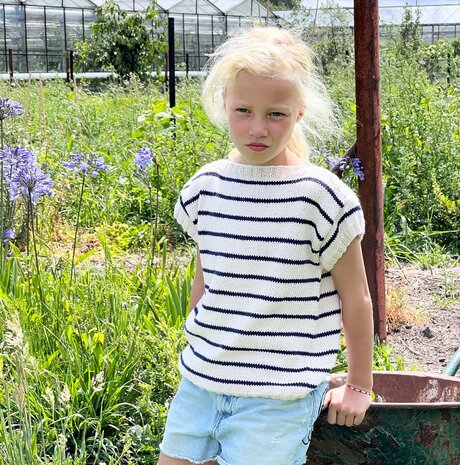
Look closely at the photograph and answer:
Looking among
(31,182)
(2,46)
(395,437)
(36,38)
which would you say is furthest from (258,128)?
(36,38)

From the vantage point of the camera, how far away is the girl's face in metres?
1.86

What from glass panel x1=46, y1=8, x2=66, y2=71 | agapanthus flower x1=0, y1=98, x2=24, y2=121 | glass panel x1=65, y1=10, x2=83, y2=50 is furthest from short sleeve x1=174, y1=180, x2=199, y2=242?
glass panel x1=65, y1=10, x2=83, y2=50

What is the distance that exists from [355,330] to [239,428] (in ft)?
1.01

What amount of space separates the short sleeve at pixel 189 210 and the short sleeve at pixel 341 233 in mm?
339

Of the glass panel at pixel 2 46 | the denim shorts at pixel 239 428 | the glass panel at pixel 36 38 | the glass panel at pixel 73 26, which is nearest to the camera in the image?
the denim shorts at pixel 239 428

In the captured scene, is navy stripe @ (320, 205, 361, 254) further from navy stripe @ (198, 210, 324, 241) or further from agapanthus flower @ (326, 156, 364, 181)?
agapanthus flower @ (326, 156, 364, 181)

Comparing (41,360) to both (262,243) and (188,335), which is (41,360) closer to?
(188,335)

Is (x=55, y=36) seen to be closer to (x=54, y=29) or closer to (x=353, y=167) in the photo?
(x=54, y=29)

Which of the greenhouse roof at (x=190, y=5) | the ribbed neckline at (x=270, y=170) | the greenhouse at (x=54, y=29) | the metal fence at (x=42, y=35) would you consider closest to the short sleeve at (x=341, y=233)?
the ribbed neckline at (x=270, y=170)

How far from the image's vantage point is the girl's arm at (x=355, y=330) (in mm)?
1863

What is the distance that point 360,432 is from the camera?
1.97 metres

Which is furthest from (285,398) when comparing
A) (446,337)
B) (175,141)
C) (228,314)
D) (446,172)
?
(175,141)

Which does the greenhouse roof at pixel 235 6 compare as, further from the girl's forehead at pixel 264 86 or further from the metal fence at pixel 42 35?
the girl's forehead at pixel 264 86

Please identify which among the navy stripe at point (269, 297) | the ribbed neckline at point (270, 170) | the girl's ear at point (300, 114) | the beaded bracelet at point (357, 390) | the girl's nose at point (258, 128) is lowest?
the beaded bracelet at point (357, 390)
